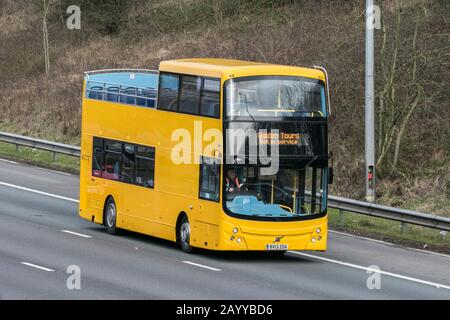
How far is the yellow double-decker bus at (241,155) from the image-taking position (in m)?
23.1

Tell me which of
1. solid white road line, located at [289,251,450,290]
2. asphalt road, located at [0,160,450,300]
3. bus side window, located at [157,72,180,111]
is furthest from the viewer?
bus side window, located at [157,72,180,111]

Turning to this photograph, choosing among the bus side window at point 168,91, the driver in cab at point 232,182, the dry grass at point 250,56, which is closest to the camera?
the driver in cab at point 232,182

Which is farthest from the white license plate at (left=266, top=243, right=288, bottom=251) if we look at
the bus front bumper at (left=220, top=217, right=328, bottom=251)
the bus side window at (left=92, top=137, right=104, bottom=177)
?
the bus side window at (left=92, top=137, right=104, bottom=177)

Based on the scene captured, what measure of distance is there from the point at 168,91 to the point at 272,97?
2.88m

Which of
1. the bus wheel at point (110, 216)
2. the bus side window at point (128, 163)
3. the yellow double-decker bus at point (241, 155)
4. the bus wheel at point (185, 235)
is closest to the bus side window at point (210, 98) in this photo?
the yellow double-decker bus at point (241, 155)

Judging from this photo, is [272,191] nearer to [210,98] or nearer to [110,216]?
[210,98]

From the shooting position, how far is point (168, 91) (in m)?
25.2

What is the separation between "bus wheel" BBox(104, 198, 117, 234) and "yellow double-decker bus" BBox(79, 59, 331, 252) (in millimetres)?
2349

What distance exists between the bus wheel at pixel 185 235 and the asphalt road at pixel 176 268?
0.60 feet

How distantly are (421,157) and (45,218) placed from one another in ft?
38.0

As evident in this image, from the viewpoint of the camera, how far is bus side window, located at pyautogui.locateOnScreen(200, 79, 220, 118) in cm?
2323

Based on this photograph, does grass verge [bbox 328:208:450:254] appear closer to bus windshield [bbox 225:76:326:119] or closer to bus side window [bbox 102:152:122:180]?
bus windshield [bbox 225:76:326:119]

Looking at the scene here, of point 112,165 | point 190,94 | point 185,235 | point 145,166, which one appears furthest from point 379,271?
point 112,165

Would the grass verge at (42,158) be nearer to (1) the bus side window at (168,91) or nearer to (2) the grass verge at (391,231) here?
(2) the grass verge at (391,231)
